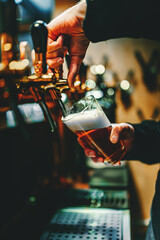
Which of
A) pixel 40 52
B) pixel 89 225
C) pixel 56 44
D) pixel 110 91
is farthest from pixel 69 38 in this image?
pixel 110 91

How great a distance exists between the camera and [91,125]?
95 centimetres

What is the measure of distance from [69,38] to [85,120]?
345mm

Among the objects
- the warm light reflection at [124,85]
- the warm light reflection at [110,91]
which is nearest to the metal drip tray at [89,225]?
the warm light reflection at [110,91]

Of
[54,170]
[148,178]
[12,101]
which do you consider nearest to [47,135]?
[54,170]

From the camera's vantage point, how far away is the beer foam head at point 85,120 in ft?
3.08

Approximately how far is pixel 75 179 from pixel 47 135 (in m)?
0.77

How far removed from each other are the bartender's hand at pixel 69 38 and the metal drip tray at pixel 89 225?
77 cm

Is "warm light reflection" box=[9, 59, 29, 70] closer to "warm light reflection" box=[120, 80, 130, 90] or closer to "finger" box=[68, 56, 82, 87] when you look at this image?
"finger" box=[68, 56, 82, 87]

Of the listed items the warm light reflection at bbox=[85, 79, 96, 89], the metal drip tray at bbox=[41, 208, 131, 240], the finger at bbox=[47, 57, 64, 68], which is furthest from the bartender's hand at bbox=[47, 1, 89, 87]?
the warm light reflection at bbox=[85, 79, 96, 89]

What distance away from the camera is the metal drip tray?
3.57ft

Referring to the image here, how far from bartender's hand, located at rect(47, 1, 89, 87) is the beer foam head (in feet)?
0.48

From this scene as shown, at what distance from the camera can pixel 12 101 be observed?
2.01ft

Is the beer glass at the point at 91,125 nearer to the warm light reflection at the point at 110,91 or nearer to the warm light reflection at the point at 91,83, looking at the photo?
the warm light reflection at the point at 91,83

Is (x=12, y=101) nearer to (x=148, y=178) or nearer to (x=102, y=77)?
(x=102, y=77)
